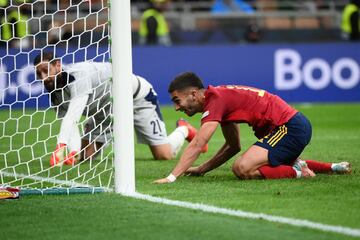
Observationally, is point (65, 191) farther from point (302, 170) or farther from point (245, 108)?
point (302, 170)

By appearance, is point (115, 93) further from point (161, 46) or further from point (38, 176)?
point (161, 46)

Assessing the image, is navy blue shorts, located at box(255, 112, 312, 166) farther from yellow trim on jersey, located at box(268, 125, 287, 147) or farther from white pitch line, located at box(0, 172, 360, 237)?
white pitch line, located at box(0, 172, 360, 237)

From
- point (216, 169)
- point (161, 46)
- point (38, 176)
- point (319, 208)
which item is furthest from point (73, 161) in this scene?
point (161, 46)

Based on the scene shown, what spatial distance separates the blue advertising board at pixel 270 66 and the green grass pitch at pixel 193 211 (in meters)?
10.9

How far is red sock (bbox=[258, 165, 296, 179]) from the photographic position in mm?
8398

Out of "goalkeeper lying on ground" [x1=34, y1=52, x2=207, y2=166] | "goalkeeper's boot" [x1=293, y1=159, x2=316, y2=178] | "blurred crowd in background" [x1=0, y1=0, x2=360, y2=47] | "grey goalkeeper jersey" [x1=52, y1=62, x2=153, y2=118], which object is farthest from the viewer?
"blurred crowd in background" [x1=0, y1=0, x2=360, y2=47]

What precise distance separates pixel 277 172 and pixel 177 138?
11.2 ft

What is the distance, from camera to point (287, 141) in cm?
838

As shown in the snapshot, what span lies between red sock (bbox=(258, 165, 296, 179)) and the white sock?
10.4 feet

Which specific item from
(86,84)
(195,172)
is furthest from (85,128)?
(195,172)

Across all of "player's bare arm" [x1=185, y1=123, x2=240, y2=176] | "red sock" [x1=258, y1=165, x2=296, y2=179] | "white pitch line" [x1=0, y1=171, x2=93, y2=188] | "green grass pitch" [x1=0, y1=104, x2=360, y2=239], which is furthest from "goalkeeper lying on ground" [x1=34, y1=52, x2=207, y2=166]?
"red sock" [x1=258, y1=165, x2=296, y2=179]

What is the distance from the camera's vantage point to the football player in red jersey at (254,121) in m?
8.16

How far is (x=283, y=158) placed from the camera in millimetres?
8414

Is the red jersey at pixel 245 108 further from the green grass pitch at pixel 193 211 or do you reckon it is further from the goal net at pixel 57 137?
the goal net at pixel 57 137
